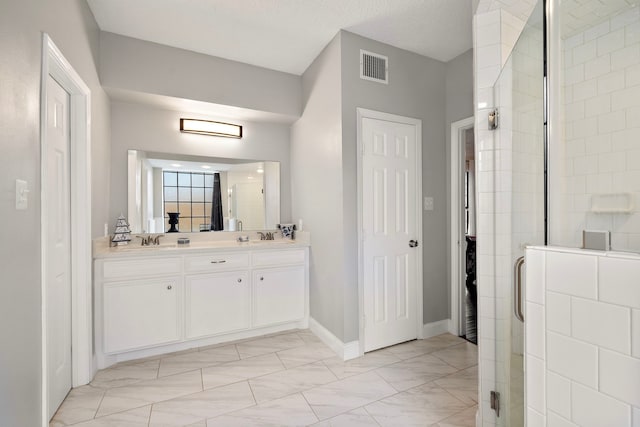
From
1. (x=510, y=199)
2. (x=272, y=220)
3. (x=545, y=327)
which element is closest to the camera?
(x=545, y=327)

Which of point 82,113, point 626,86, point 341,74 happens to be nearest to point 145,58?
point 82,113

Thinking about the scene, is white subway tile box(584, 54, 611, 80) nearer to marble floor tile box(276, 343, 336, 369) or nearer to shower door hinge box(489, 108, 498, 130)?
shower door hinge box(489, 108, 498, 130)

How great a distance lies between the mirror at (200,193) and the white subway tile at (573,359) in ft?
9.41

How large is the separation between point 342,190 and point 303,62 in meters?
1.50

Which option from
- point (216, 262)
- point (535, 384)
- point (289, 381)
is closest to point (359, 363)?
point (289, 381)

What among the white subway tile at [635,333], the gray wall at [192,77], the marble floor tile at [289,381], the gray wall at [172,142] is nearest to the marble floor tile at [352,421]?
the marble floor tile at [289,381]

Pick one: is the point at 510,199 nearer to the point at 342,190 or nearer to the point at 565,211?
the point at 565,211

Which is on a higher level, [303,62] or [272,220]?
[303,62]

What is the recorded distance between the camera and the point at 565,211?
1010 mm

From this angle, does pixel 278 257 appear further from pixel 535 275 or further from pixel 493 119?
pixel 535 275

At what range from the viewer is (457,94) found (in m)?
2.87

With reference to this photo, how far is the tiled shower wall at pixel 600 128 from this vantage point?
0.99 metres

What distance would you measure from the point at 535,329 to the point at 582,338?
0.35 feet

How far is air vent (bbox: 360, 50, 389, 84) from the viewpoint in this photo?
2557mm
